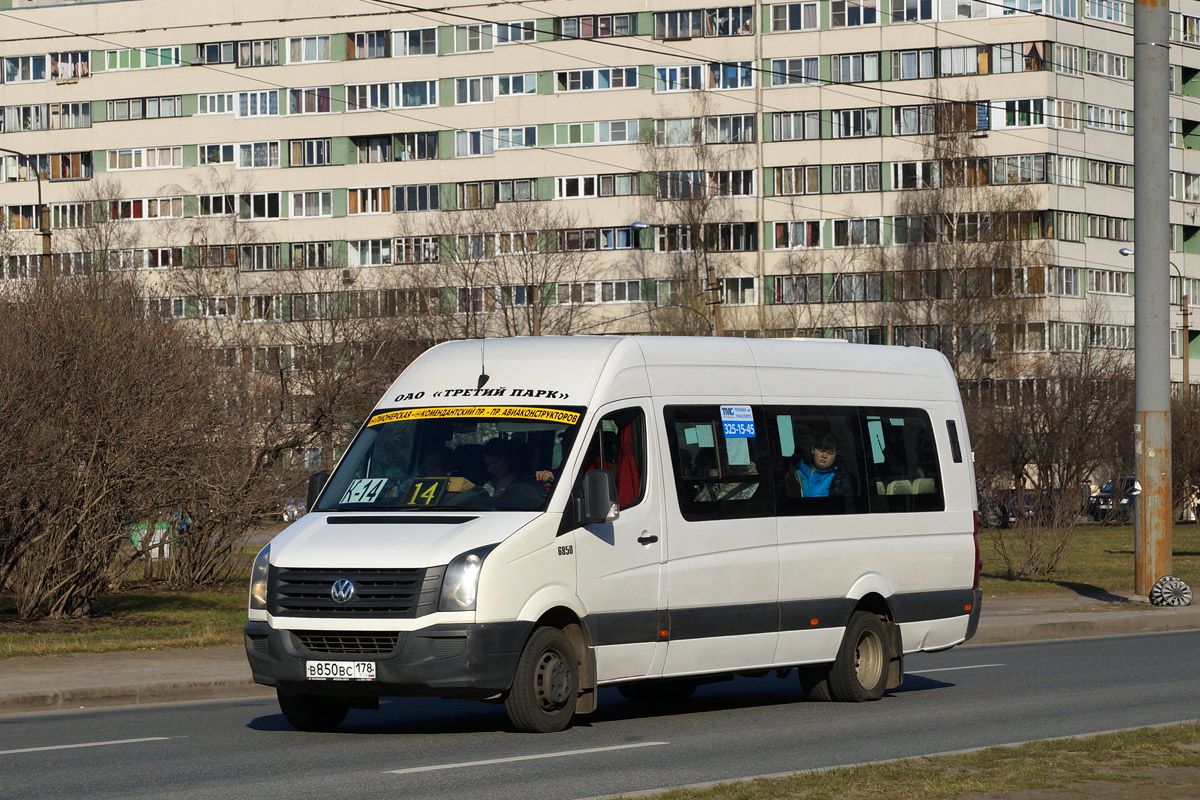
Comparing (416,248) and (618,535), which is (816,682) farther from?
(416,248)

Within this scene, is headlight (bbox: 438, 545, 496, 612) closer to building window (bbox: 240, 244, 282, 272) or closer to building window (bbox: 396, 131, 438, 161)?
building window (bbox: 396, 131, 438, 161)

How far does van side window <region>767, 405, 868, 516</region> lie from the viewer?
564 inches

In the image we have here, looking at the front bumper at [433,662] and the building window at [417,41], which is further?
the building window at [417,41]

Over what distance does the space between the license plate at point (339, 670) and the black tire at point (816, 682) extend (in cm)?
434

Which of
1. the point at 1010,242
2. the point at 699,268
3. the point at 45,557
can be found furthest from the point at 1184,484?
the point at 45,557

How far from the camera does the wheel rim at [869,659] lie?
1487 cm

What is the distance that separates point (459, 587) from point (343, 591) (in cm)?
75

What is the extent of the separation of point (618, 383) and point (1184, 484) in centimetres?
5954

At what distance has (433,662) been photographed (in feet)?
37.9

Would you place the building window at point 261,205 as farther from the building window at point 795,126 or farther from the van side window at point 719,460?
the van side window at point 719,460

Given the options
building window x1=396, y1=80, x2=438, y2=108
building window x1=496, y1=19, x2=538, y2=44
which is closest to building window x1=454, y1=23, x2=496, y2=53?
building window x1=496, y1=19, x2=538, y2=44

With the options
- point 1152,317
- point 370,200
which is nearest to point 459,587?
point 1152,317

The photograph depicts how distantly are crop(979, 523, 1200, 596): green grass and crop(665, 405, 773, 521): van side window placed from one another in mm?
16988

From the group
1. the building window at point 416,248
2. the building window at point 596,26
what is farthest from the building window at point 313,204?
the building window at point 596,26
